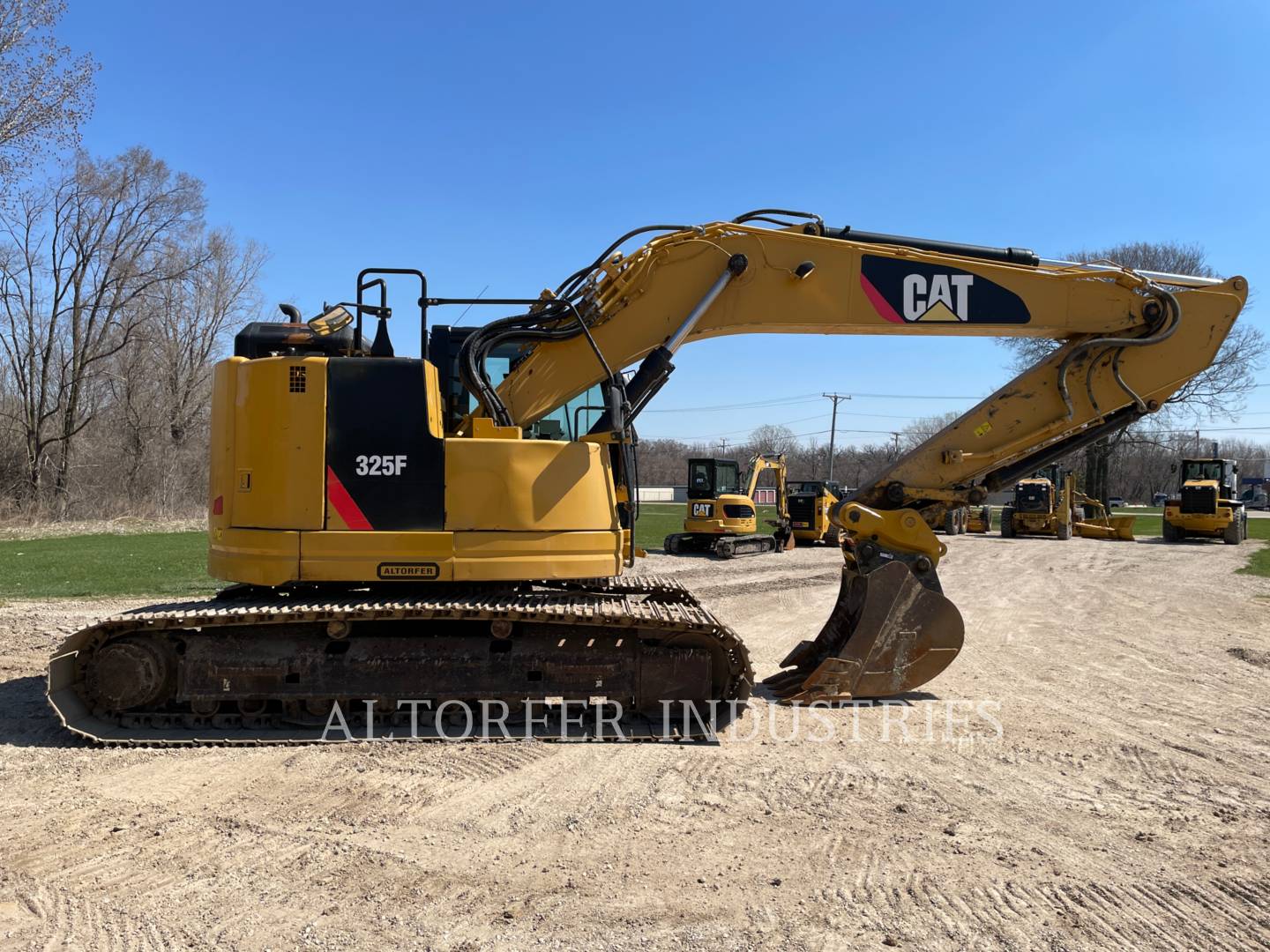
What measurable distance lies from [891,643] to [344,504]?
14.6 ft

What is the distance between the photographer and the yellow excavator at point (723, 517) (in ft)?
78.2

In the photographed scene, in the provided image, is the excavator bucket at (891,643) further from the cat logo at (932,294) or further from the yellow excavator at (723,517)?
the yellow excavator at (723,517)

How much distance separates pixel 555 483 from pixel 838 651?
292 centimetres

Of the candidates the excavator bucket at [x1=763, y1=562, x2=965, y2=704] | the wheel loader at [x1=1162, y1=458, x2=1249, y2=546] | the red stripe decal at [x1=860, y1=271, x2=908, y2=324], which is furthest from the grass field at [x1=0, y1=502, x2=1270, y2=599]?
the red stripe decal at [x1=860, y1=271, x2=908, y2=324]

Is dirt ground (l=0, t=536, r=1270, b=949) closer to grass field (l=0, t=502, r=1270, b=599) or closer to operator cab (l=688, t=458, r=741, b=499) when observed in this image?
grass field (l=0, t=502, r=1270, b=599)

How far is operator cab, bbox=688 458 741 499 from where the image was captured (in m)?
24.8

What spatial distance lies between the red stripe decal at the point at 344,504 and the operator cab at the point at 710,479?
60.5ft

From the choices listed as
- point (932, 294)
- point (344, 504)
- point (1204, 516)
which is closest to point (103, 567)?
point (344, 504)

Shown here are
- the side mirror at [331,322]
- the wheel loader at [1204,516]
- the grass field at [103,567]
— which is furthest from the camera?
the wheel loader at [1204,516]

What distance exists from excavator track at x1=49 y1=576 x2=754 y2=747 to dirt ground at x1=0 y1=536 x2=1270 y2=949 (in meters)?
0.36

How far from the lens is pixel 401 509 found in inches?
251

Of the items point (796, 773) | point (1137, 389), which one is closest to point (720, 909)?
point (796, 773)

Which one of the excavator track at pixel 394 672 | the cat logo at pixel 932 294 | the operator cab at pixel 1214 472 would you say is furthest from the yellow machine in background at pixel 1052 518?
the excavator track at pixel 394 672

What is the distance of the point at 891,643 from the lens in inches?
287
